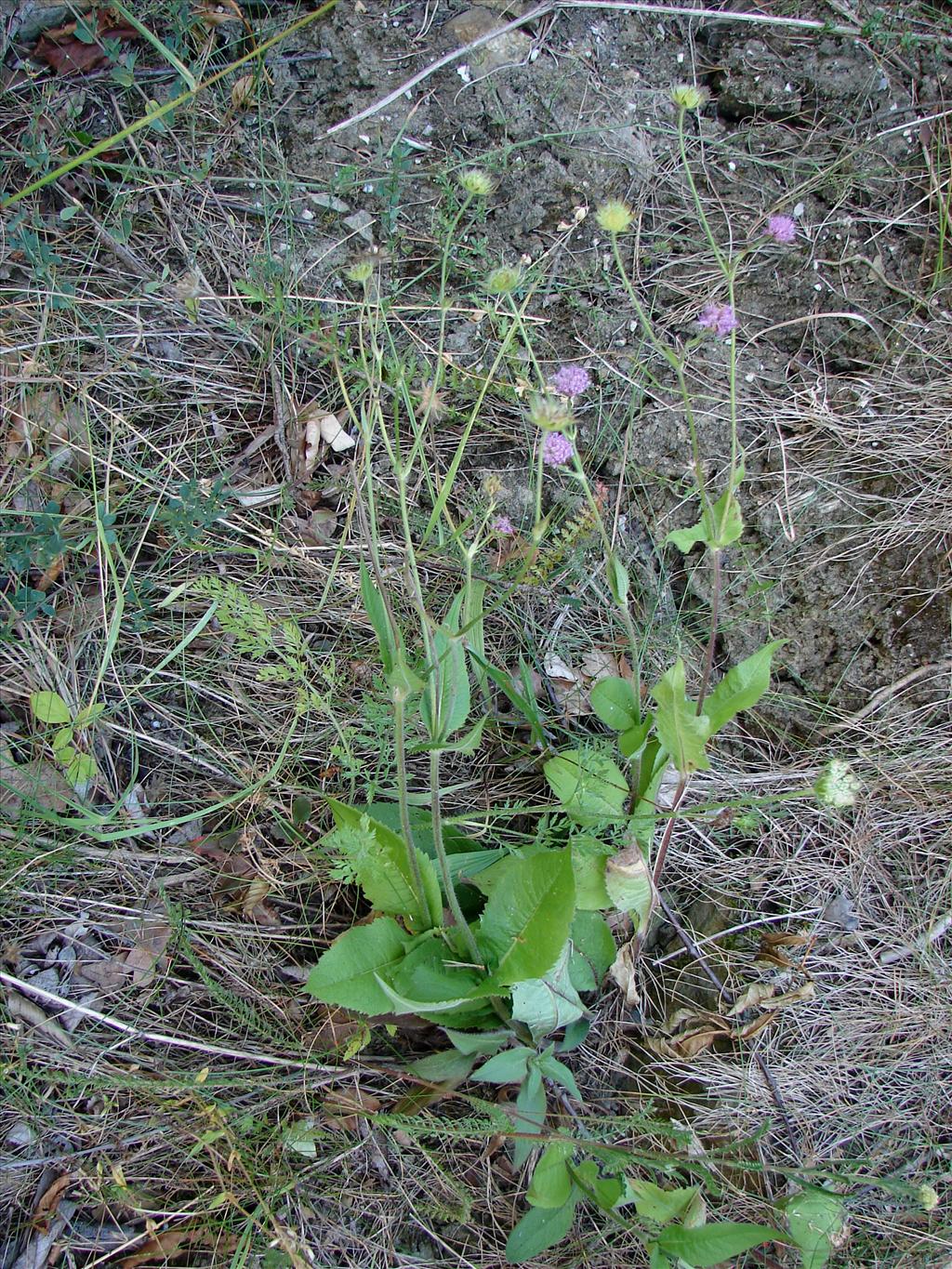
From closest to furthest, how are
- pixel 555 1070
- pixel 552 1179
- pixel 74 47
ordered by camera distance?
pixel 552 1179 < pixel 555 1070 < pixel 74 47

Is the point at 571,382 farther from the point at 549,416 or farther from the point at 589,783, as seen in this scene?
the point at 589,783

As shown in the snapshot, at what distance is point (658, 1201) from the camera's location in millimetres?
1654

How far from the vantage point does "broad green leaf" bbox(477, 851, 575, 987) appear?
161 centimetres

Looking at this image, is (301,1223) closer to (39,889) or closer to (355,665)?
(39,889)

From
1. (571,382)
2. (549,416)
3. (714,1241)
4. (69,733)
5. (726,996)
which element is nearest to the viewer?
(549,416)

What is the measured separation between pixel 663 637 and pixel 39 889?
1579 mm

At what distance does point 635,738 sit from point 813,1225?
0.98 m

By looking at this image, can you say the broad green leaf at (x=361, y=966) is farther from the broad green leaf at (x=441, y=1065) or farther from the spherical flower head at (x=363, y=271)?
the spherical flower head at (x=363, y=271)

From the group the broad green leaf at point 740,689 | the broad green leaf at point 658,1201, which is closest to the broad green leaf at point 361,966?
the broad green leaf at point 658,1201

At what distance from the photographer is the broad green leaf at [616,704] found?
1.94 meters

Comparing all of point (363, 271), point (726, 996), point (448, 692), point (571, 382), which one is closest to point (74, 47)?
point (363, 271)

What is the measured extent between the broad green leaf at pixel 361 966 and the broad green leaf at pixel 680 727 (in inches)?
25.5

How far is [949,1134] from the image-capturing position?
1923 mm

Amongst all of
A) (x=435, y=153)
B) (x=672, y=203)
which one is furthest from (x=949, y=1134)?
(x=435, y=153)
